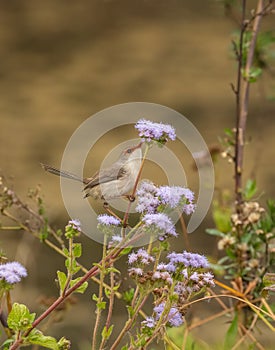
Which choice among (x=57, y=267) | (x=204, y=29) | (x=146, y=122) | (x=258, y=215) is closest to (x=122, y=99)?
(x=204, y=29)

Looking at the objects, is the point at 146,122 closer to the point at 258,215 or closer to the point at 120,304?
the point at 258,215

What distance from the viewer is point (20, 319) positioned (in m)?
0.97

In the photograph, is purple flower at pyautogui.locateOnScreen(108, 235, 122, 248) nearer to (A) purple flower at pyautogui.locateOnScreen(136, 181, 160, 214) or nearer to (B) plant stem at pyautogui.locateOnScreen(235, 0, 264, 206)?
(A) purple flower at pyautogui.locateOnScreen(136, 181, 160, 214)

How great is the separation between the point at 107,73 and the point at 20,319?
290cm

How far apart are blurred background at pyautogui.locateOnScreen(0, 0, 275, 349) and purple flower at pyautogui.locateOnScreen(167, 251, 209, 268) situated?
2134 mm

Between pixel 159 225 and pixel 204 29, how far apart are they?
9.97 feet

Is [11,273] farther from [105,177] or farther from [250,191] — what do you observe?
[250,191]

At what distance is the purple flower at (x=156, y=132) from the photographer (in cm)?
97

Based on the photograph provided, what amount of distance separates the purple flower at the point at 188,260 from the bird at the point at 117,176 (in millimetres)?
85

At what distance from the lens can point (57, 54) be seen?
3877 millimetres

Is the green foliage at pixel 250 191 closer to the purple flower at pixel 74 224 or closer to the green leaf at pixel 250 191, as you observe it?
the green leaf at pixel 250 191

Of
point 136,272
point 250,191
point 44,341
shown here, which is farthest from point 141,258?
point 250,191

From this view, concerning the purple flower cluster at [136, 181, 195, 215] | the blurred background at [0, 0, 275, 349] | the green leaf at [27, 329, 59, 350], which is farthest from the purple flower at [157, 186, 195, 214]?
the blurred background at [0, 0, 275, 349]

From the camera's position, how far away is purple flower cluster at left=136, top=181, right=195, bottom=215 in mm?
958
